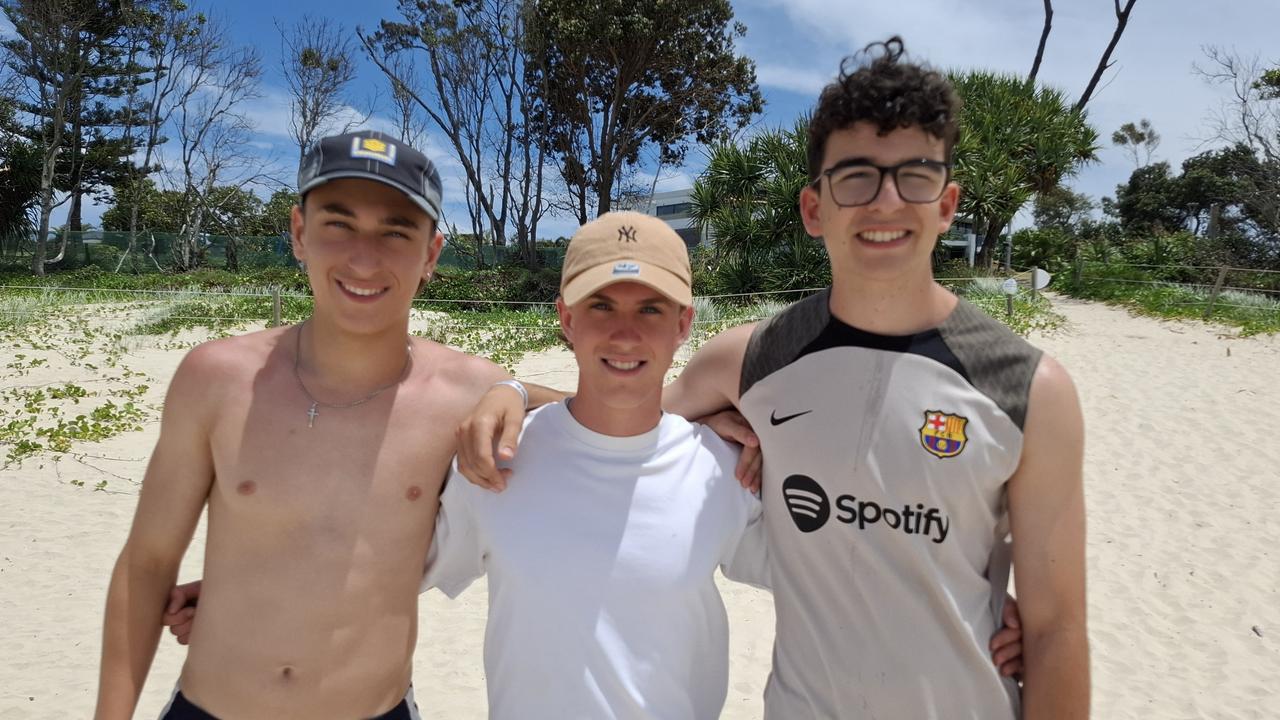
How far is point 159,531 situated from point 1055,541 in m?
1.95

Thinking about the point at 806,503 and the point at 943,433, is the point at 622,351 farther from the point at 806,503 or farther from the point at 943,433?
the point at 943,433

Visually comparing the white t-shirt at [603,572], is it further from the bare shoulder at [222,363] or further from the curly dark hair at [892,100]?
the curly dark hair at [892,100]

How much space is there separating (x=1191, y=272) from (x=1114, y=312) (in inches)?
143

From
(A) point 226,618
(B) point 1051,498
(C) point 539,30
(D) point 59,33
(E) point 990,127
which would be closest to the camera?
(B) point 1051,498

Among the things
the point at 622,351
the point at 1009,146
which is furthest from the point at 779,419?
the point at 1009,146

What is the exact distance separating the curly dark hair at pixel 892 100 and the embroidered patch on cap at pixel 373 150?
38.6 inches

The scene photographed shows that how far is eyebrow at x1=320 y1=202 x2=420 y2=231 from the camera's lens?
5.60 ft

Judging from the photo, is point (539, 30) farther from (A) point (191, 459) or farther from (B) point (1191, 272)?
(A) point (191, 459)

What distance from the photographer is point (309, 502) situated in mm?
1765

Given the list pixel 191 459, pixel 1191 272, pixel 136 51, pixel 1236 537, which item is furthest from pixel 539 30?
pixel 191 459

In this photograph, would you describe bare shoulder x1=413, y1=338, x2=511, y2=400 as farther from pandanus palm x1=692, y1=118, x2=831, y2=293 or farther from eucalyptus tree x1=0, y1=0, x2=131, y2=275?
eucalyptus tree x1=0, y1=0, x2=131, y2=275

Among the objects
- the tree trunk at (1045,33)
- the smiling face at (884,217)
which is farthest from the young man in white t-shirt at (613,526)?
the tree trunk at (1045,33)

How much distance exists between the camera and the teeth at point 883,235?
1594mm

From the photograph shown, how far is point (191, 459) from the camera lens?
1748 mm
